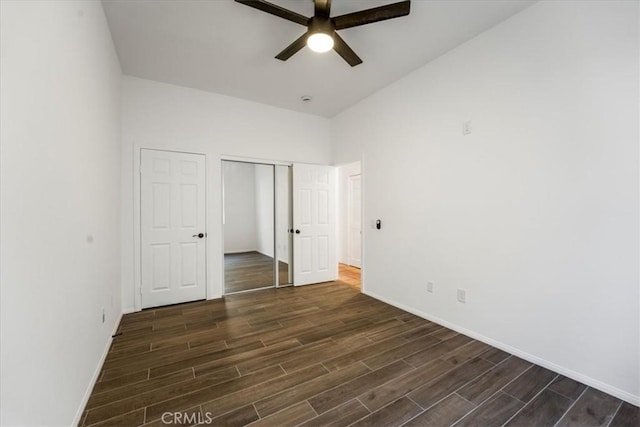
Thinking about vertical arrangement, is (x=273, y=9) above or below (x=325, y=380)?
above

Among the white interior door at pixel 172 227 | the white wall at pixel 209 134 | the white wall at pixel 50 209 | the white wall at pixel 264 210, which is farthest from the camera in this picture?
the white wall at pixel 264 210

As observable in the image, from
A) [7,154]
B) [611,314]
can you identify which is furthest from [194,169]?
[611,314]

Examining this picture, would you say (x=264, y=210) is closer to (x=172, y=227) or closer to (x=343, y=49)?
(x=172, y=227)

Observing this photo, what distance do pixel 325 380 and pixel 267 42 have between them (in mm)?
3194

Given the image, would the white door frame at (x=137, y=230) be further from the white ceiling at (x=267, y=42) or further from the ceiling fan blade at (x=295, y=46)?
the ceiling fan blade at (x=295, y=46)

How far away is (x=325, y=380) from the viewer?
80.0 inches

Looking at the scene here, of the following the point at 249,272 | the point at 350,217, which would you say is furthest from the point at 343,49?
the point at 350,217

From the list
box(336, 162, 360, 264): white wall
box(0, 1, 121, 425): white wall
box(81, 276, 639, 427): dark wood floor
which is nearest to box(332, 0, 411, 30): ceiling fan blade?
box(0, 1, 121, 425): white wall

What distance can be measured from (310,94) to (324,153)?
1.17 m

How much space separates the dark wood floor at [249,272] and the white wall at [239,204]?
16.9 inches

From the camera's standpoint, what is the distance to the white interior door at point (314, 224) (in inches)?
179

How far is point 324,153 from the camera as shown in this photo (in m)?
4.93

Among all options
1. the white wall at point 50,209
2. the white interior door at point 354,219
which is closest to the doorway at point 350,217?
the white interior door at point 354,219

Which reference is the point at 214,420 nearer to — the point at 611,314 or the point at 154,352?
the point at 154,352
